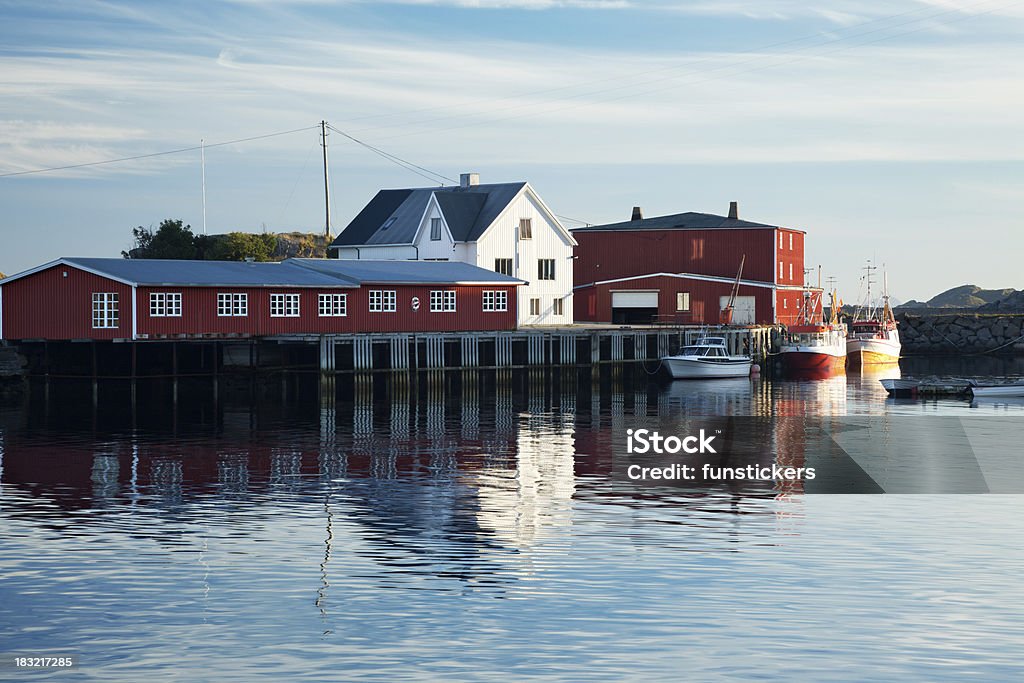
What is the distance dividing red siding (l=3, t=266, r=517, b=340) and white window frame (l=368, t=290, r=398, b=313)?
0.64ft

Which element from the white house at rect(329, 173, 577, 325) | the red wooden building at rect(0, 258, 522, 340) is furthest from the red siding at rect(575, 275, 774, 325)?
the red wooden building at rect(0, 258, 522, 340)

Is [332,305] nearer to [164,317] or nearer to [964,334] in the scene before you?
[164,317]

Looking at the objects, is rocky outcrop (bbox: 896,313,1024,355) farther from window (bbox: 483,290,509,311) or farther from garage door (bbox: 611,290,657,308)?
window (bbox: 483,290,509,311)

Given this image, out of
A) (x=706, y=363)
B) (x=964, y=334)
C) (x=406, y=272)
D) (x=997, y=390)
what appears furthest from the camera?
(x=964, y=334)

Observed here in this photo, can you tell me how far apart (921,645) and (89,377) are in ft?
175

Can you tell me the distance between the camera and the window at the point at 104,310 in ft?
192

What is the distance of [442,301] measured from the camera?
227 feet

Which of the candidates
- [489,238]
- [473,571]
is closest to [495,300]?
[489,238]

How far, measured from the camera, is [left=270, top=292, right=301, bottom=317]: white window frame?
62.7 m

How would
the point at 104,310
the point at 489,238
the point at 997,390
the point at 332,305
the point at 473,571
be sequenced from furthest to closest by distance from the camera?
1. the point at 489,238
2. the point at 332,305
3. the point at 104,310
4. the point at 997,390
5. the point at 473,571

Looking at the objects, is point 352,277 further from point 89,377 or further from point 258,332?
point 89,377

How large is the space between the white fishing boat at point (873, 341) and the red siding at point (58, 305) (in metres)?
49.7

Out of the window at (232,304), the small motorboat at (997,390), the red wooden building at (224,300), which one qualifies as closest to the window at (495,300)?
the red wooden building at (224,300)

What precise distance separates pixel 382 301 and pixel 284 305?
5.70m
